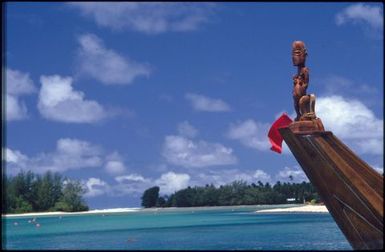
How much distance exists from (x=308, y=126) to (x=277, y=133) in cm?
75

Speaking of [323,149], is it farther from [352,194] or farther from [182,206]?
[182,206]

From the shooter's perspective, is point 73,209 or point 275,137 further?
point 73,209

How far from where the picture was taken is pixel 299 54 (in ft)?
32.7

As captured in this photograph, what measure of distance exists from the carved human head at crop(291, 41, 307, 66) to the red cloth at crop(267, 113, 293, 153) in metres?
0.90

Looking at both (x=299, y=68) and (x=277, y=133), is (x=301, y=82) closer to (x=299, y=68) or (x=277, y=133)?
(x=299, y=68)

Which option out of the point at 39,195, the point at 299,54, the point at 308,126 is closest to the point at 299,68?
the point at 299,54

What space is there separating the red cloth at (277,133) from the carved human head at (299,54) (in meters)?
0.90

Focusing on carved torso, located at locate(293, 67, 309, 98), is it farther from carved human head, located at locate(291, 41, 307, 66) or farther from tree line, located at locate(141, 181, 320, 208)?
tree line, located at locate(141, 181, 320, 208)

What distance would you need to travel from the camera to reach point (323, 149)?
9453mm

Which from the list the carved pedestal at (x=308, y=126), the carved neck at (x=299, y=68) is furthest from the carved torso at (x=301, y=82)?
the carved pedestal at (x=308, y=126)

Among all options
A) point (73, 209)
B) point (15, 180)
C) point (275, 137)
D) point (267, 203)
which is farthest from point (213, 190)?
point (275, 137)

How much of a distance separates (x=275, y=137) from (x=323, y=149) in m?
1.08

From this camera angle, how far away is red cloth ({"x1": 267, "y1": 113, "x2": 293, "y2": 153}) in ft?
32.9

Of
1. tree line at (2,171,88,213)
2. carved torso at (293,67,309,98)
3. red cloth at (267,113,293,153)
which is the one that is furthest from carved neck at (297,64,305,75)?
tree line at (2,171,88,213)
